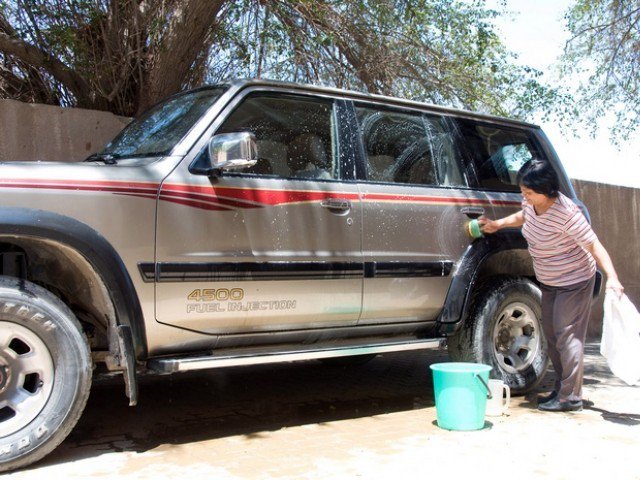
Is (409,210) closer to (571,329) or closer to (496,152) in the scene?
(496,152)

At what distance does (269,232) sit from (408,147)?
1524mm

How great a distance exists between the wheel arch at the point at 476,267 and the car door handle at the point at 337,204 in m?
1.10

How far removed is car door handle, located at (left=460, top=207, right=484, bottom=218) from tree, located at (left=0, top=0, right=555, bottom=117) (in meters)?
3.36

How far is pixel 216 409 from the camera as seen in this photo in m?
5.18

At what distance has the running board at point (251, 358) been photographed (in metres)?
3.86

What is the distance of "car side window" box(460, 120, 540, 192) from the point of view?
5637 mm

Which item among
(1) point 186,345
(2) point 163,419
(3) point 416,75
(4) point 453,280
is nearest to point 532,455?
(4) point 453,280

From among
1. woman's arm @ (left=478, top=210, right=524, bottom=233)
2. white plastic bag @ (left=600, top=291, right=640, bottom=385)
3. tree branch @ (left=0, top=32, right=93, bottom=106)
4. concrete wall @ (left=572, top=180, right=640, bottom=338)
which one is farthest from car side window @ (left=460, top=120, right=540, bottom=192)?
tree branch @ (left=0, top=32, right=93, bottom=106)

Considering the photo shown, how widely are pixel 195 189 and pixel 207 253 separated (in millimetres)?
377

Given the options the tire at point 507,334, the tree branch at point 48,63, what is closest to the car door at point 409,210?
the tire at point 507,334

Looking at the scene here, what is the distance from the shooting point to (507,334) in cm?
564

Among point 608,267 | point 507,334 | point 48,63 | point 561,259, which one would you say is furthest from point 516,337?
point 48,63

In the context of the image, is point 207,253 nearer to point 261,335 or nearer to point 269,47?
point 261,335

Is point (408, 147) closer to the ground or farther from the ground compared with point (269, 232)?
farther from the ground
